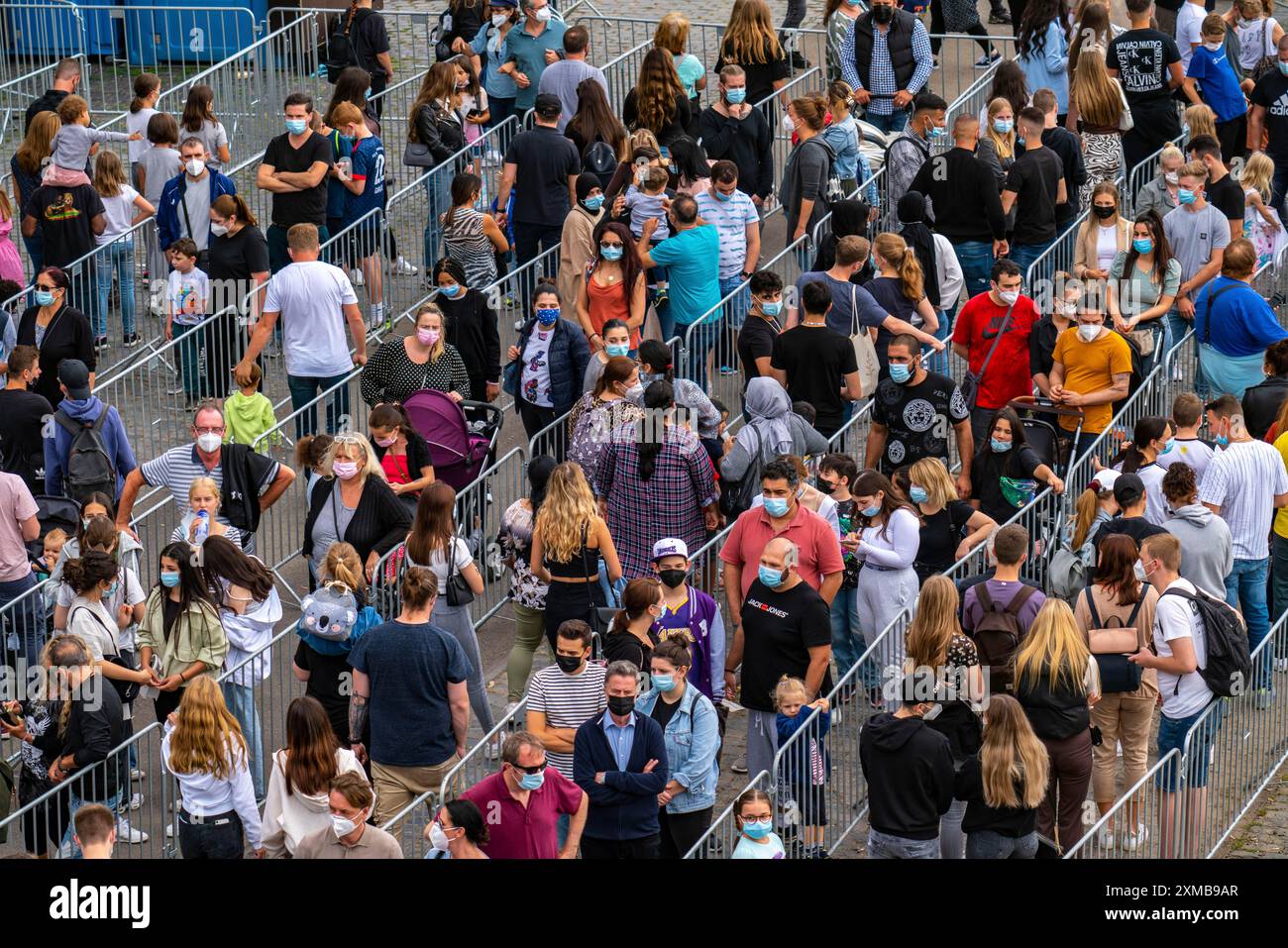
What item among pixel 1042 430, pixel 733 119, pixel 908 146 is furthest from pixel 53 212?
pixel 1042 430

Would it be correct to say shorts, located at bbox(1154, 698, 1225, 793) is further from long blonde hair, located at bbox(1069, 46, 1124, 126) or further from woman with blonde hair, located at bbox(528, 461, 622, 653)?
→ long blonde hair, located at bbox(1069, 46, 1124, 126)

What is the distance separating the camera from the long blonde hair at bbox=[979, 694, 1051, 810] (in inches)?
429

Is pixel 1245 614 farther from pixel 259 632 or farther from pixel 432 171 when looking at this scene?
pixel 432 171

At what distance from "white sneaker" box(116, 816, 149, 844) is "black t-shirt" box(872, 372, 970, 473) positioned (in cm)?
490

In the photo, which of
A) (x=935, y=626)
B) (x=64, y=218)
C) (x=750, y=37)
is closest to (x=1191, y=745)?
(x=935, y=626)

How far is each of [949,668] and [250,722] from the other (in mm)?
3850

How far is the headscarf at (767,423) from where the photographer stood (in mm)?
13977

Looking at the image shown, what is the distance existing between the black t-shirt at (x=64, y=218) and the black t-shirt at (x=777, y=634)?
788cm

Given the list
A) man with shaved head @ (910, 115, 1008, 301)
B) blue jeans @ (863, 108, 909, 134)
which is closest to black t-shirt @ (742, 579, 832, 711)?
man with shaved head @ (910, 115, 1008, 301)

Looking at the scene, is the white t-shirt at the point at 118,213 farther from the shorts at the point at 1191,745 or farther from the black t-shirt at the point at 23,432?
the shorts at the point at 1191,745

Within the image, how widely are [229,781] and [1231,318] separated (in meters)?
7.33

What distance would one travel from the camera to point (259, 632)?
42.1ft

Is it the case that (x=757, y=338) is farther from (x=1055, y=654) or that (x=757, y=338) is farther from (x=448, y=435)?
(x=1055, y=654)

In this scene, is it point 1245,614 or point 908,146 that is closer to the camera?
point 1245,614
